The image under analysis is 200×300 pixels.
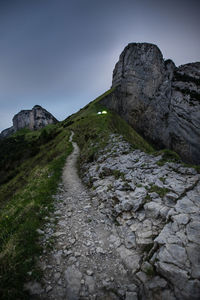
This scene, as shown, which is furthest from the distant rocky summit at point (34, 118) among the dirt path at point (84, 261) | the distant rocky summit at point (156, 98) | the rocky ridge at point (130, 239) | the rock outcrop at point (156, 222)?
the dirt path at point (84, 261)

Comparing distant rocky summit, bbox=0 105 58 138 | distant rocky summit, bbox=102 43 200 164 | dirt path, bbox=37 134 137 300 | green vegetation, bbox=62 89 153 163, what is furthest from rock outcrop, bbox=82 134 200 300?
distant rocky summit, bbox=0 105 58 138

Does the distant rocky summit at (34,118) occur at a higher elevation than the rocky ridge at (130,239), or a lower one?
higher

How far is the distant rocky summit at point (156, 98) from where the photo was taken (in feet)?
225

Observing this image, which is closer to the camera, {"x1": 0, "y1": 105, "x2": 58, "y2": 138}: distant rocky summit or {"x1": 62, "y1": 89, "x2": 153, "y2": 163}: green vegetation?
{"x1": 62, "y1": 89, "x2": 153, "y2": 163}: green vegetation

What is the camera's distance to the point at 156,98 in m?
72.9

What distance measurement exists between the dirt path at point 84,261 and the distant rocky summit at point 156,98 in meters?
65.1

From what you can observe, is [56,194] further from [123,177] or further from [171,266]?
[171,266]

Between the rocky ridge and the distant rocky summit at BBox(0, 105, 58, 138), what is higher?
the distant rocky summit at BBox(0, 105, 58, 138)

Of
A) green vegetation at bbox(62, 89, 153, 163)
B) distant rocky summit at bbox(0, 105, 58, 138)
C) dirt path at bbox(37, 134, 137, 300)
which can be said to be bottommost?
dirt path at bbox(37, 134, 137, 300)

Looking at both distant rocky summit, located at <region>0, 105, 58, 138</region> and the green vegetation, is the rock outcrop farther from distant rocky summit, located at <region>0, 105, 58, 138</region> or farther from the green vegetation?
distant rocky summit, located at <region>0, 105, 58, 138</region>

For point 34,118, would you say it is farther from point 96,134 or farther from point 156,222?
point 156,222

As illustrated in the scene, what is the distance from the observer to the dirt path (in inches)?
176

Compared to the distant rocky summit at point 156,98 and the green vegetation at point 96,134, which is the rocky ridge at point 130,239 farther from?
the distant rocky summit at point 156,98

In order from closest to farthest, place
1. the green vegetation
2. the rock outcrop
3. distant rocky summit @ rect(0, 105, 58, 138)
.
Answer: the rock outcrop → the green vegetation → distant rocky summit @ rect(0, 105, 58, 138)
